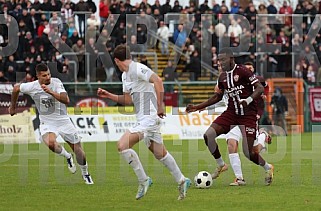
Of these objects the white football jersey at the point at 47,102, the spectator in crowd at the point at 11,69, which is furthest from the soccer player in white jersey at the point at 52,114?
the spectator in crowd at the point at 11,69

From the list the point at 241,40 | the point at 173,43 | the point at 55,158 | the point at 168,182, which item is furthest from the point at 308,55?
the point at 168,182

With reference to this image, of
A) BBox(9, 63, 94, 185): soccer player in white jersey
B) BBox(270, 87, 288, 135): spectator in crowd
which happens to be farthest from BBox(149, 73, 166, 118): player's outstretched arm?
BBox(270, 87, 288, 135): spectator in crowd

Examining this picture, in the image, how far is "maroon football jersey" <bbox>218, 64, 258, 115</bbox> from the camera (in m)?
15.1

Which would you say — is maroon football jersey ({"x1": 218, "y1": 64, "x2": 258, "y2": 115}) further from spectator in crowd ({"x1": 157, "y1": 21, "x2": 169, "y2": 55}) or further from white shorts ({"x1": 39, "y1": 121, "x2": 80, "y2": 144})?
spectator in crowd ({"x1": 157, "y1": 21, "x2": 169, "y2": 55})

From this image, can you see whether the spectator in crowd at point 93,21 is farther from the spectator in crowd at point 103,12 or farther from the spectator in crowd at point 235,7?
the spectator in crowd at point 235,7

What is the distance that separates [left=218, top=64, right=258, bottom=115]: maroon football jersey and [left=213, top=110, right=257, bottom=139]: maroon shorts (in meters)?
0.08

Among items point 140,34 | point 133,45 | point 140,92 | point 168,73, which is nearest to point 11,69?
point 133,45

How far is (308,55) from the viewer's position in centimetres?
3466

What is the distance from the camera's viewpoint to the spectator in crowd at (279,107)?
109 feet

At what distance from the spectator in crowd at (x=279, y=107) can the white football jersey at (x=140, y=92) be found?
66.6ft

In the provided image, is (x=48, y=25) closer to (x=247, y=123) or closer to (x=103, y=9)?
(x=103, y=9)

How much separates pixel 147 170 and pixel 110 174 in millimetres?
1194

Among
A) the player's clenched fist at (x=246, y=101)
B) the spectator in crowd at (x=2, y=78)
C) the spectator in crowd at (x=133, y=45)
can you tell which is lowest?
the spectator in crowd at (x=2, y=78)

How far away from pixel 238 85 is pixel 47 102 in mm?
Answer: 3816
